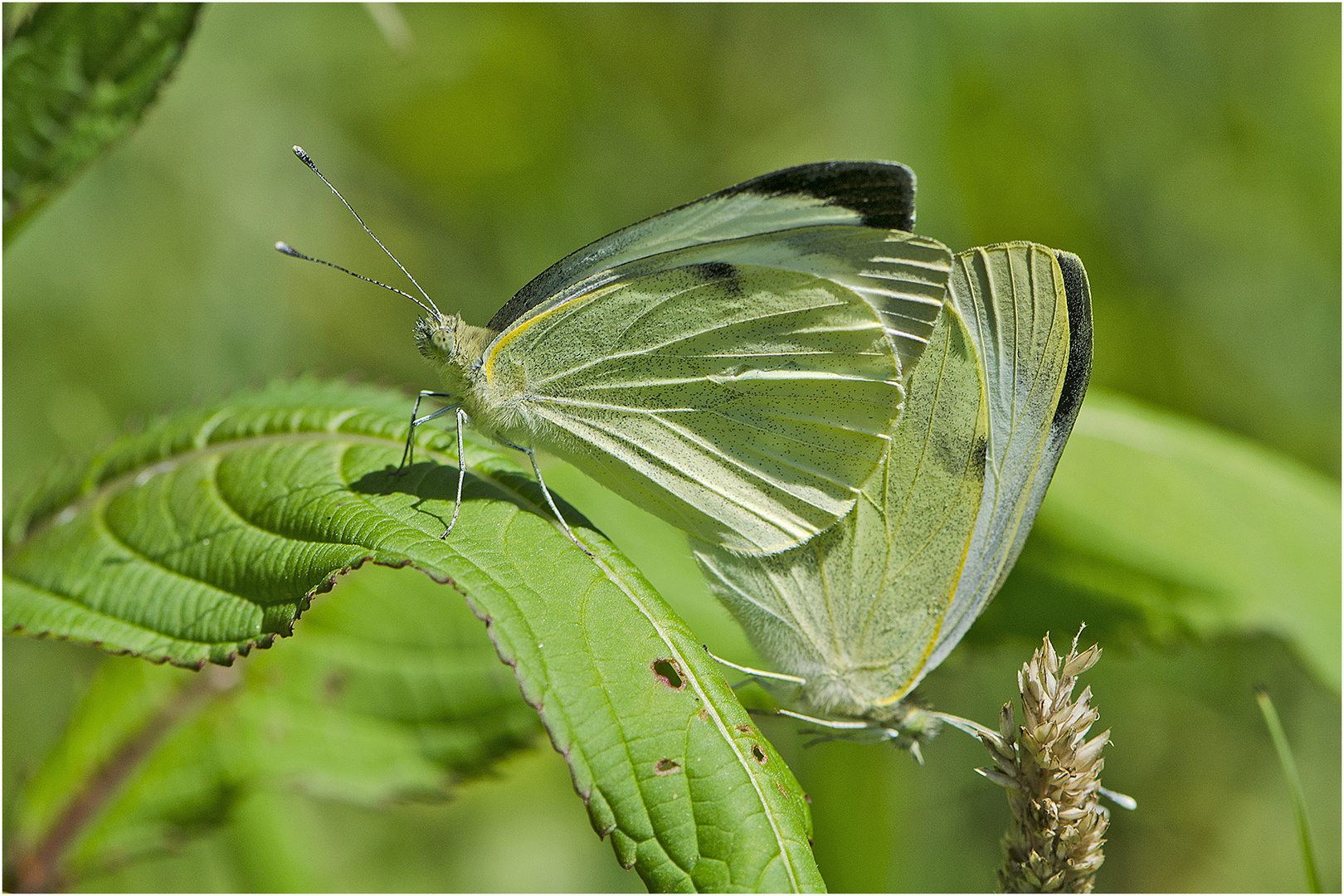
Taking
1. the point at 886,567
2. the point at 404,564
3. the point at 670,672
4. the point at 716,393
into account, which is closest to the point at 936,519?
the point at 886,567

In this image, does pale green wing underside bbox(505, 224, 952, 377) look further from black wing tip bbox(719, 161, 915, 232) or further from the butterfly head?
the butterfly head

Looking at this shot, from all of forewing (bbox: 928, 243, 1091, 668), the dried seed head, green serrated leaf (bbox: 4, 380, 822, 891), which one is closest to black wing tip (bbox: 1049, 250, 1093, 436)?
forewing (bbox: 928, 243, 1091, 668)

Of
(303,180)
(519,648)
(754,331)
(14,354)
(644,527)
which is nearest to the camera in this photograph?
(519,648)

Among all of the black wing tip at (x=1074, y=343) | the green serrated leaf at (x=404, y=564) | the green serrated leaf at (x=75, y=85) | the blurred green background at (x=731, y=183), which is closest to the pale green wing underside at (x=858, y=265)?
the black wing tip at (x=1074, y=343)

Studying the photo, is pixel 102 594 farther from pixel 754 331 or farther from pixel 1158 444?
pixel 1158 444

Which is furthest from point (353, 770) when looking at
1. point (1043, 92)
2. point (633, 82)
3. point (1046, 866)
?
point (1043, 92)

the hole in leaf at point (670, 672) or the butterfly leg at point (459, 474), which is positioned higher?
the butterfly leg at point (459, 474)

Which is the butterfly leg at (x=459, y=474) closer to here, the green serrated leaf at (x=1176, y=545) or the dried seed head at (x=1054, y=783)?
the dried seed head at (x=1054, y=783)
